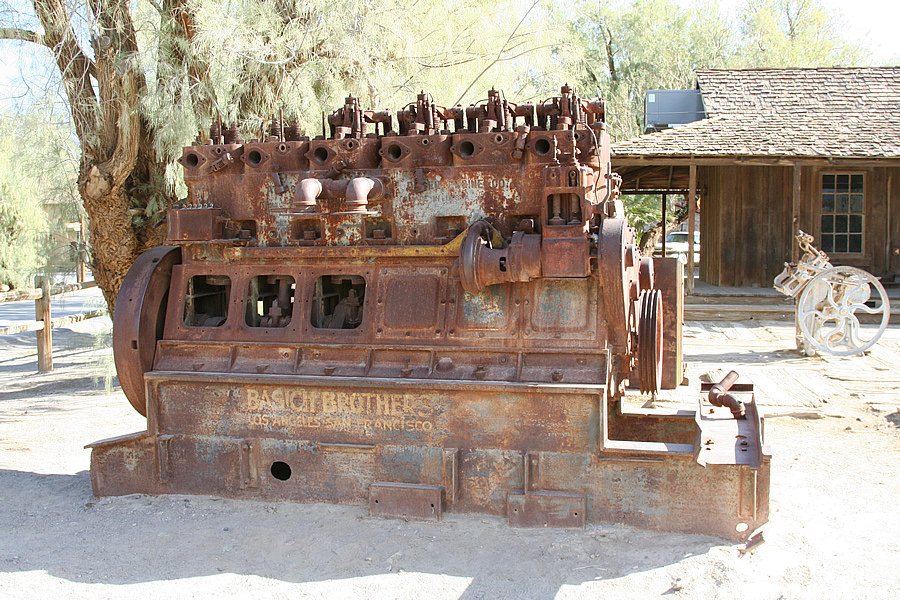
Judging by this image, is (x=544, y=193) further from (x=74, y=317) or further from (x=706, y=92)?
(x=706, y=92)

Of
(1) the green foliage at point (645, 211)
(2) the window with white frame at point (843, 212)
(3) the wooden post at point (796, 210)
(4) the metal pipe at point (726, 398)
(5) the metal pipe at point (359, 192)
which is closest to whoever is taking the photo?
(5) the metal pipe at point (359, 192)

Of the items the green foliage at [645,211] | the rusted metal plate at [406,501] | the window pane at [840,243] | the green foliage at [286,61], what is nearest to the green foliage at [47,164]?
the green foliage at [286,61]

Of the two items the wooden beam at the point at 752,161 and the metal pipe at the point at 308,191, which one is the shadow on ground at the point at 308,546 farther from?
the wooden beam at the point at 752,161

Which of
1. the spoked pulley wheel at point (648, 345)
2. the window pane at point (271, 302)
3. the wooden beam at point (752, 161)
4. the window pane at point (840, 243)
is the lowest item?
the spoked pulley wheel at point (648, 345)

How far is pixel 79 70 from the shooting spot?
9.53m

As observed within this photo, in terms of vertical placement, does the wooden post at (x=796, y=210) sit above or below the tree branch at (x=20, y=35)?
below

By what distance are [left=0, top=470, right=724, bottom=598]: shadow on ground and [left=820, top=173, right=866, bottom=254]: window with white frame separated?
1381 cm

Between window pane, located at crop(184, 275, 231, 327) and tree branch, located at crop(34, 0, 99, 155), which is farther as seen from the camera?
tree branch, located at crop(34, 0, 99, 155)

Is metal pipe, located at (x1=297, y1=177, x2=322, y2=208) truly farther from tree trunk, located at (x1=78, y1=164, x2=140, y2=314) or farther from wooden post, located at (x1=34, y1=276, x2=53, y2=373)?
wooden post, located at (x1=34, y1=276, x2=53, y2=373)

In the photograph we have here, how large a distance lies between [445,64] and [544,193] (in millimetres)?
7046

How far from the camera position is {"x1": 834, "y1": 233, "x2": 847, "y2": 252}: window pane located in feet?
56.4

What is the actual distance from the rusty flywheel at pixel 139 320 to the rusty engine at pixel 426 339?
0.02 metres

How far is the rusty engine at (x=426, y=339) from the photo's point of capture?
5.26 metres

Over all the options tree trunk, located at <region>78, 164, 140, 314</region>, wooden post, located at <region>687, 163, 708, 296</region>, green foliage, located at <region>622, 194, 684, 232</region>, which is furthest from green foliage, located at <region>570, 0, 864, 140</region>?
tree trunk, located at <region>78, 164, 140, 314</region>
